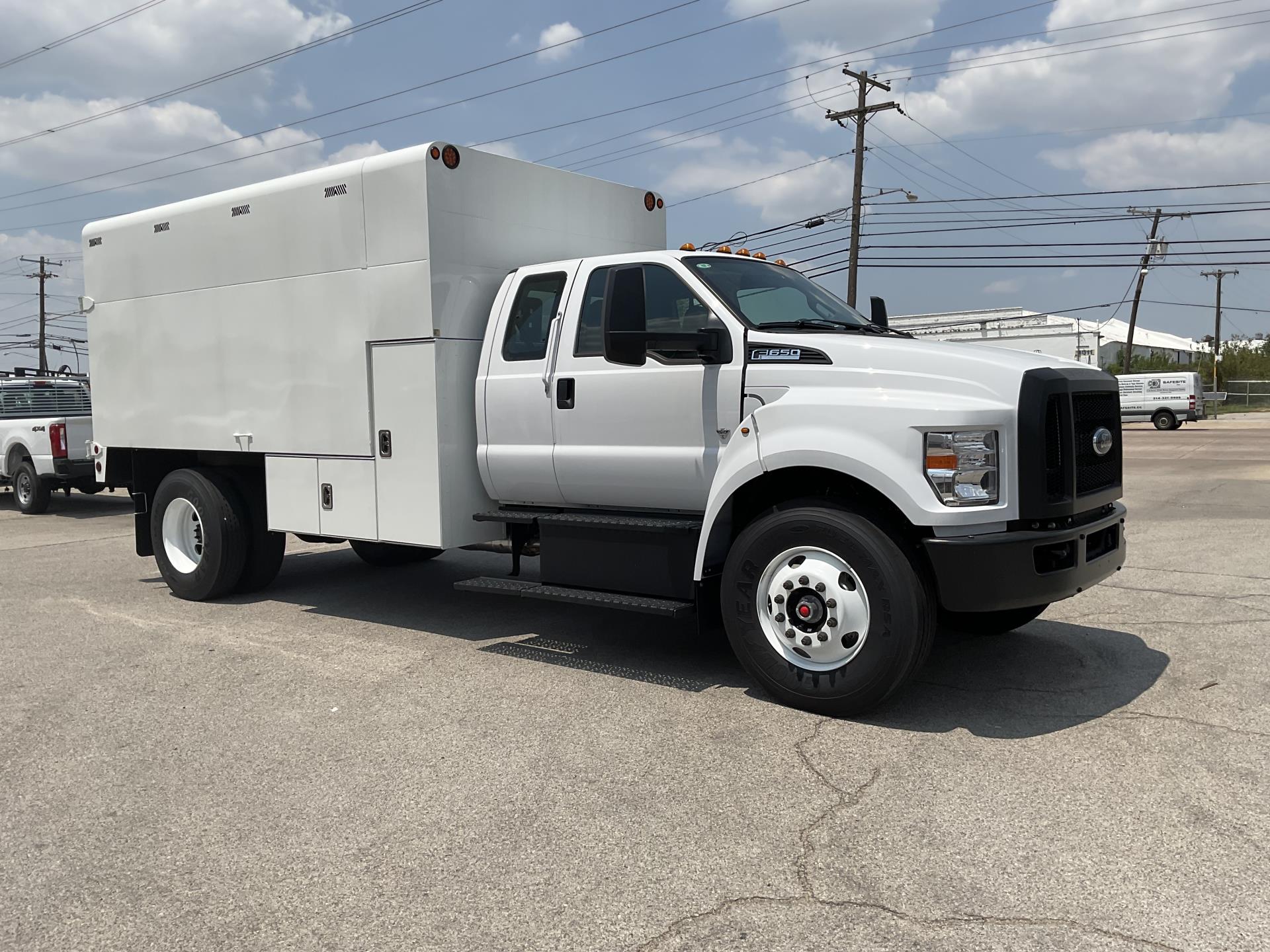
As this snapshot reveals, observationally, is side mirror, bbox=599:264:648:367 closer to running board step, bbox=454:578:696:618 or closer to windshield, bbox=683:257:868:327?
windshield, bbox=683:257:868:327

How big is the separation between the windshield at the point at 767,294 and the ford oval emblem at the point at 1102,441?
4.85 feet

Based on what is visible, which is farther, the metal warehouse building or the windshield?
the metal warehouse building

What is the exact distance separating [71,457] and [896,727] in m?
14.7

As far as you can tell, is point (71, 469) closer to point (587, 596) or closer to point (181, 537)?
point (181, 537)

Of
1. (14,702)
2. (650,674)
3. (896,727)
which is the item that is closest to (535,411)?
(650,674)

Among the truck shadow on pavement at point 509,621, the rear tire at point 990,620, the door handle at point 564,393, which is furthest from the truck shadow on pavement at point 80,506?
the rear tire at point 990,620

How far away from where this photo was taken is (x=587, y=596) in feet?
19.7

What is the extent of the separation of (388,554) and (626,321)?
5061 mm

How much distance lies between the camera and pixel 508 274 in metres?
6.84

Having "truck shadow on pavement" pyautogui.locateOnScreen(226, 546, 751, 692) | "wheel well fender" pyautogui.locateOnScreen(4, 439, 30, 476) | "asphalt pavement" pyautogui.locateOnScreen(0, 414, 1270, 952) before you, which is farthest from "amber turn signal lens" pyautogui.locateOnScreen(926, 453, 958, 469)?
"wheel well fender" pyautogui.locateOnScreen(4, 439, 30, 476)

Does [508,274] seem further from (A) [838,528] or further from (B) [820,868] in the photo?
(B) [820,868]

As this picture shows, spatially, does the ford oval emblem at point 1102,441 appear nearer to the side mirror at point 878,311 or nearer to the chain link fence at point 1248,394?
the side mirror at point 878,311

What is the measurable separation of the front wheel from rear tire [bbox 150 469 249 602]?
15.0 ft

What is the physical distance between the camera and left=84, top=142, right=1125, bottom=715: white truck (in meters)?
4.84
